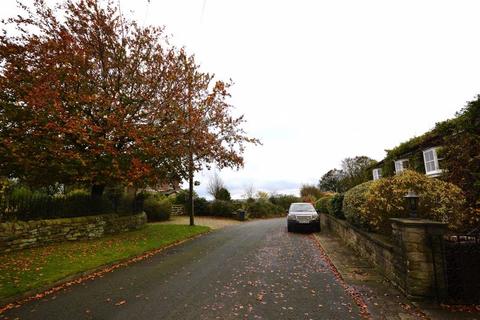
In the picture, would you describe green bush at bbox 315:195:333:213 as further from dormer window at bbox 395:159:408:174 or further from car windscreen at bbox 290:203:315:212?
dormer window at bbox 395:159:408:174

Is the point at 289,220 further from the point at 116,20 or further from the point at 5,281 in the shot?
the point at 116,20

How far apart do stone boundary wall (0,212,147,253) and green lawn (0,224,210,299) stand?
43 centimetres

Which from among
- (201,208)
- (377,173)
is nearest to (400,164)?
(377,173)

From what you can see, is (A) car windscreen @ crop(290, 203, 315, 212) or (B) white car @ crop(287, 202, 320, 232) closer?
(B) white car @ crop(287, 202, 320, 232)

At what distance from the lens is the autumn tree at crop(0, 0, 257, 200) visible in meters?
11.0

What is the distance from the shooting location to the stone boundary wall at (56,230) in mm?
10070

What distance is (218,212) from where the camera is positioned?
3108 cm

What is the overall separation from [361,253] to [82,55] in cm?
1413

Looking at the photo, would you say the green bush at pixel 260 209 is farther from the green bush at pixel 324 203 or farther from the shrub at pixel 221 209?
the green bush at pixel 324 203

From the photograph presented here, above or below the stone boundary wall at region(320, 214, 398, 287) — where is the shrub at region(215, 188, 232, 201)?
above

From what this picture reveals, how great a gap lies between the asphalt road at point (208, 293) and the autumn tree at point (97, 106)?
557 centimetres

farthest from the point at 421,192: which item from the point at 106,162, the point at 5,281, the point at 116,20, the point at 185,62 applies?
the point at 116,20

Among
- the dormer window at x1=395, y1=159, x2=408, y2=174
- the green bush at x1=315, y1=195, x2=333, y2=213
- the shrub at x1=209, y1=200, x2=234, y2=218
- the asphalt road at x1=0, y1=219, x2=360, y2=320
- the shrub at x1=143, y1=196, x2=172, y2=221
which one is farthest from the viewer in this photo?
the shrub at x1=209, y1=200, x2=234, y2=218

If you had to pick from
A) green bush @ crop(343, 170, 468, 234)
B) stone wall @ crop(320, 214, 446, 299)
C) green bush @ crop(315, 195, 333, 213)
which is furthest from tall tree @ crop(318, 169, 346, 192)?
stone wall @ crop(320, 214, 446, 299)
